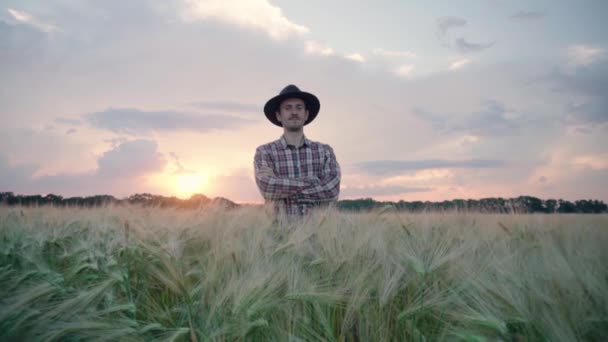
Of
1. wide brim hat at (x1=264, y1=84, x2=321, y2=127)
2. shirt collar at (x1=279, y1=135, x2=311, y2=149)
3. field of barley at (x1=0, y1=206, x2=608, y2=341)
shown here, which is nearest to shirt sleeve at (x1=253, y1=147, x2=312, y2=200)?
shirt collar at (x1=279, y1=135, x2=311, y2=149)

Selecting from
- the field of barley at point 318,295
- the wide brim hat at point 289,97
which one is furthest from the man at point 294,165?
the field of barley at point 318,295

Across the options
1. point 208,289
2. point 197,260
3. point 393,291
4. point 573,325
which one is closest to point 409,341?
point 393,291

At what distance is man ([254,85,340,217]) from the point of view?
4.24m

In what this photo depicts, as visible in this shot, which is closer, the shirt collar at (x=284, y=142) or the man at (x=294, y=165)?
the man at (x=294, y=165)

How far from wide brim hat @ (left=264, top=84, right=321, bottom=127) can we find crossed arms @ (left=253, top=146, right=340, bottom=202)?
0.68 metres

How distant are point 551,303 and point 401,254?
0.75 metres

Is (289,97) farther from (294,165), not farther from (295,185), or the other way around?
(295,185)

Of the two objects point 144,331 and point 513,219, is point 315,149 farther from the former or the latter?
point 144,331

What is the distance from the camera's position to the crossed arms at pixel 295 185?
4.16m

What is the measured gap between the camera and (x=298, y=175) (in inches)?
186

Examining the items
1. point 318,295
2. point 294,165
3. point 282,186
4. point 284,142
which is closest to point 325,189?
point 282,186

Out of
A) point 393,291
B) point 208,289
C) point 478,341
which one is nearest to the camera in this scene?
point 478,341

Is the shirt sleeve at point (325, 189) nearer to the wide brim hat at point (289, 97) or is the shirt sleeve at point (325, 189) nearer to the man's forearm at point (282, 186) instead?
the man's forearm at point (282, 186)

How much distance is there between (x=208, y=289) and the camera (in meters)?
1.86
